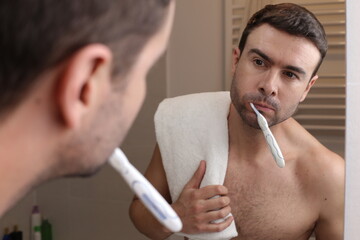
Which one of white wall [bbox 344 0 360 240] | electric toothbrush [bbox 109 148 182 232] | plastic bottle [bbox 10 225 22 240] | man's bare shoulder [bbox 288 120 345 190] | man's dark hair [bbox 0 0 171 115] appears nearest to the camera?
man's dark hair [bbox 0 0 171 115]

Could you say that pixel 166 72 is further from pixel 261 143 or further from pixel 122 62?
pixel 122 62

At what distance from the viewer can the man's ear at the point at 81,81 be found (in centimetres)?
40

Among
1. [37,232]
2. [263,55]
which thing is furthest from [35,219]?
[263,55]

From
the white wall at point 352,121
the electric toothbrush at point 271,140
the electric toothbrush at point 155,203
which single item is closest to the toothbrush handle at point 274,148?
the electric toothbrush at point 271,140

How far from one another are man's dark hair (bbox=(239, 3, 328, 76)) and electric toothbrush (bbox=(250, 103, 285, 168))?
144 mm

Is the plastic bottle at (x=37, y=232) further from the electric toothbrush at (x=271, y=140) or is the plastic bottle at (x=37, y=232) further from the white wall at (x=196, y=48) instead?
the electric toothbrush at (x=271, y=140)

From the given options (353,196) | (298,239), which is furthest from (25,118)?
(353,196)

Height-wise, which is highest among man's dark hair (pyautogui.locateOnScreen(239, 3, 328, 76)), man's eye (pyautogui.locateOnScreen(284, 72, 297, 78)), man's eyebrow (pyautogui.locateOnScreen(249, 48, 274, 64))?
man's dark hair (pyautogui.locateOnScreen(239, 3, 328, 76))

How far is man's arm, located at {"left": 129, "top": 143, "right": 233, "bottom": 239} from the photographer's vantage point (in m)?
0.86

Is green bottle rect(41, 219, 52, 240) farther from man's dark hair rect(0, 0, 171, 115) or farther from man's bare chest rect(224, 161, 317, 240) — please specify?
man's dark hair rect(0, 0, 171, 115)

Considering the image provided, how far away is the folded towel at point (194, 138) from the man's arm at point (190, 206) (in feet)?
0.04

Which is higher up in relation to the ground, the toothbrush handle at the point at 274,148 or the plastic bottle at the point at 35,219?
the toothbrush handle at the point at 274,148

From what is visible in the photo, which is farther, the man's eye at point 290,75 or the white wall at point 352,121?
the white wall at point 352,121

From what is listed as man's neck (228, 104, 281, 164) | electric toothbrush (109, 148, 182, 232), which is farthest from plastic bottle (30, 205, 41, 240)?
man's neck (228, 104, 281, 164)
